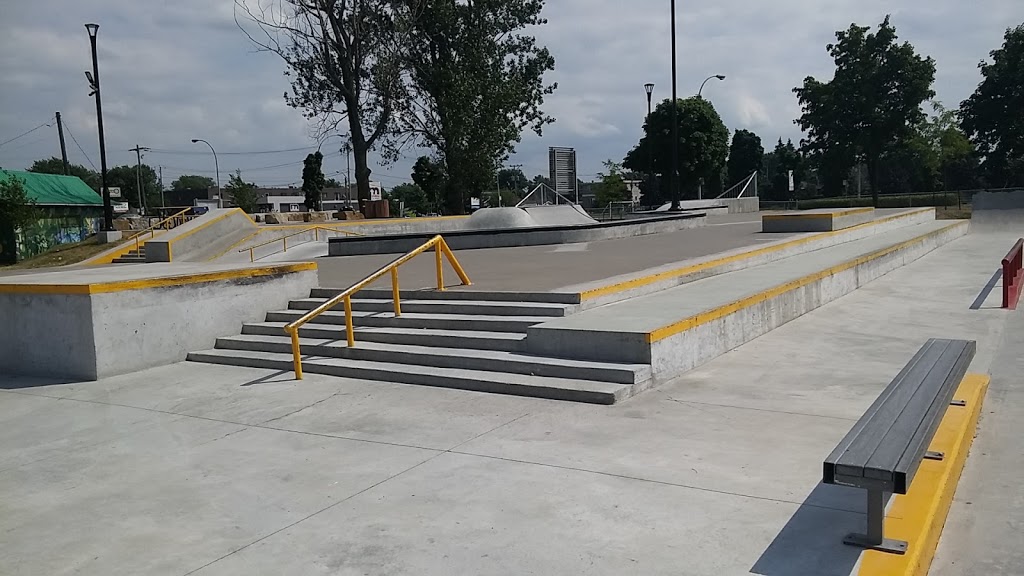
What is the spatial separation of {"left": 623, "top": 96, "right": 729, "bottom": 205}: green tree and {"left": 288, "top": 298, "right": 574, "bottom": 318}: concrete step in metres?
54.2

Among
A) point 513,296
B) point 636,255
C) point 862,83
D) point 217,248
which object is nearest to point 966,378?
point 513,296

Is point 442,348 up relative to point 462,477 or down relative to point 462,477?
up

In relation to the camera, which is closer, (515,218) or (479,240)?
(479,240)

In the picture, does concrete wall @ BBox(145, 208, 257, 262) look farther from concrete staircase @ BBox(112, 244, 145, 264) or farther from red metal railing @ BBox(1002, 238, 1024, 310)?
red metal railing @ BBox(1002, 238, 1024, 310)

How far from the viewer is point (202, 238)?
2306 cm

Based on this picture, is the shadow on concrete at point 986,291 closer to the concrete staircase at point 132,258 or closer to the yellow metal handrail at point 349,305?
the yellow metal handrail at point 349,305

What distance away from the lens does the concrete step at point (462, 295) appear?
916 centimetres

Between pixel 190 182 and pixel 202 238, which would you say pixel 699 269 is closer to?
pixel 202 238

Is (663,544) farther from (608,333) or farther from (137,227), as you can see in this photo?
(137,227)

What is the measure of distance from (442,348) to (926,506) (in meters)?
5.55

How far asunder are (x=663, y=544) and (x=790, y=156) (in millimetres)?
83414

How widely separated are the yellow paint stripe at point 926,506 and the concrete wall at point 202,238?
20.4m

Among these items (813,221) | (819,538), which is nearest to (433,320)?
(819,538)

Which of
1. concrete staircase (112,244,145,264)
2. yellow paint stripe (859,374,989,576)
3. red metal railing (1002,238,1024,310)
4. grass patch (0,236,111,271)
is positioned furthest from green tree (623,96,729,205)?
yellow paint stripe (859,374,989,576)
